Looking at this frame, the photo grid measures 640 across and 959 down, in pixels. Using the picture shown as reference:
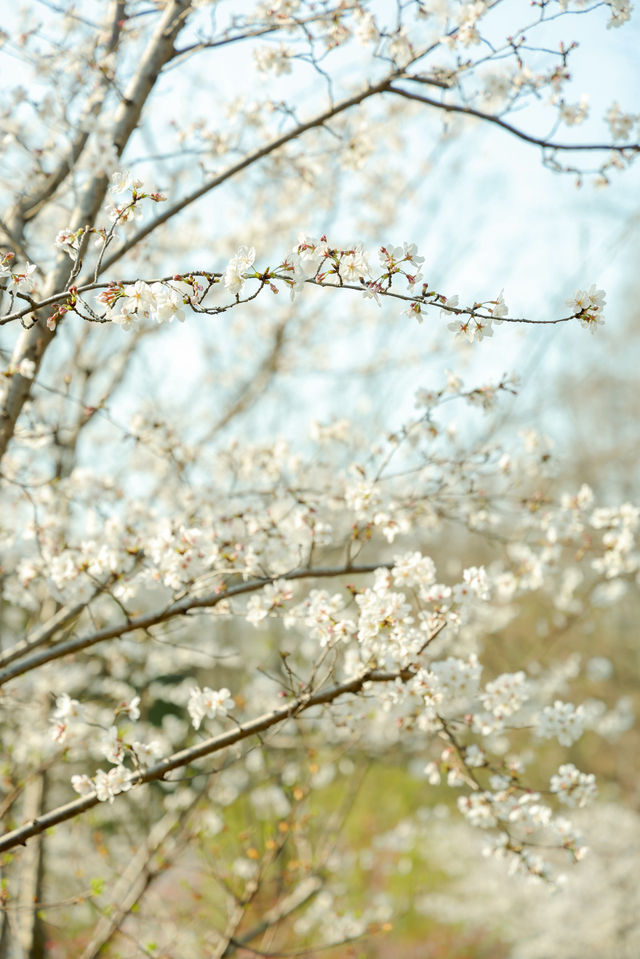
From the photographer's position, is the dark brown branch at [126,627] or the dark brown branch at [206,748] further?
the dark brown branch at [126,627]

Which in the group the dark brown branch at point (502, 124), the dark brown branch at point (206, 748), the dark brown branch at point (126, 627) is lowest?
the dark brown branch at point (206, 748)

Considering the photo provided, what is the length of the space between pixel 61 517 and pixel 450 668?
2458 millimetres

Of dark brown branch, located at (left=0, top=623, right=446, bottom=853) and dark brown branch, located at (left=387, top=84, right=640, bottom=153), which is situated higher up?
dark brown branch, located at (left=387, top=84, right=640, bottom=153)

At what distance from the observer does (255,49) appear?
303 centimetres

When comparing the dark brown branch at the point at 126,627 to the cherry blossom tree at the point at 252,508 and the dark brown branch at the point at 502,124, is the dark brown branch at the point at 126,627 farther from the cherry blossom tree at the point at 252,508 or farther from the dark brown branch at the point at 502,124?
the dark brown branch at the point at 502,124

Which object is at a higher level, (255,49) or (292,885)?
(255,49)

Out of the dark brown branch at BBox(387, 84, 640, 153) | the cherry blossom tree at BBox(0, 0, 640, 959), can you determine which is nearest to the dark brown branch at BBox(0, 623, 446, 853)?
the cherry blossom tree at BBox(0, 0, 640, 959)

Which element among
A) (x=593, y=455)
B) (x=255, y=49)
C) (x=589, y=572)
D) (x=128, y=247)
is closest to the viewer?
(x=128, y=247)

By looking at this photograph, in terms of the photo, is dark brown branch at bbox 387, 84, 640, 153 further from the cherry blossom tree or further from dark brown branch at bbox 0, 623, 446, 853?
dark brown branch at bbox 0, 623, 446, 853

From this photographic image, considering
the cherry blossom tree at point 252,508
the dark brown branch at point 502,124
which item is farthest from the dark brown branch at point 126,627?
the dark brown branch at point 502,124

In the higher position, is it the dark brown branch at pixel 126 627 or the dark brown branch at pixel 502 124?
the dark brown branch at pixel 502 124

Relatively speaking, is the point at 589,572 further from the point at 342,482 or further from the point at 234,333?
the point at 342,482

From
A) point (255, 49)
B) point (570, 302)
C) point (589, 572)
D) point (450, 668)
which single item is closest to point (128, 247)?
point (255, 49)

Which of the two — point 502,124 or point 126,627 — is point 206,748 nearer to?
point 126,627
